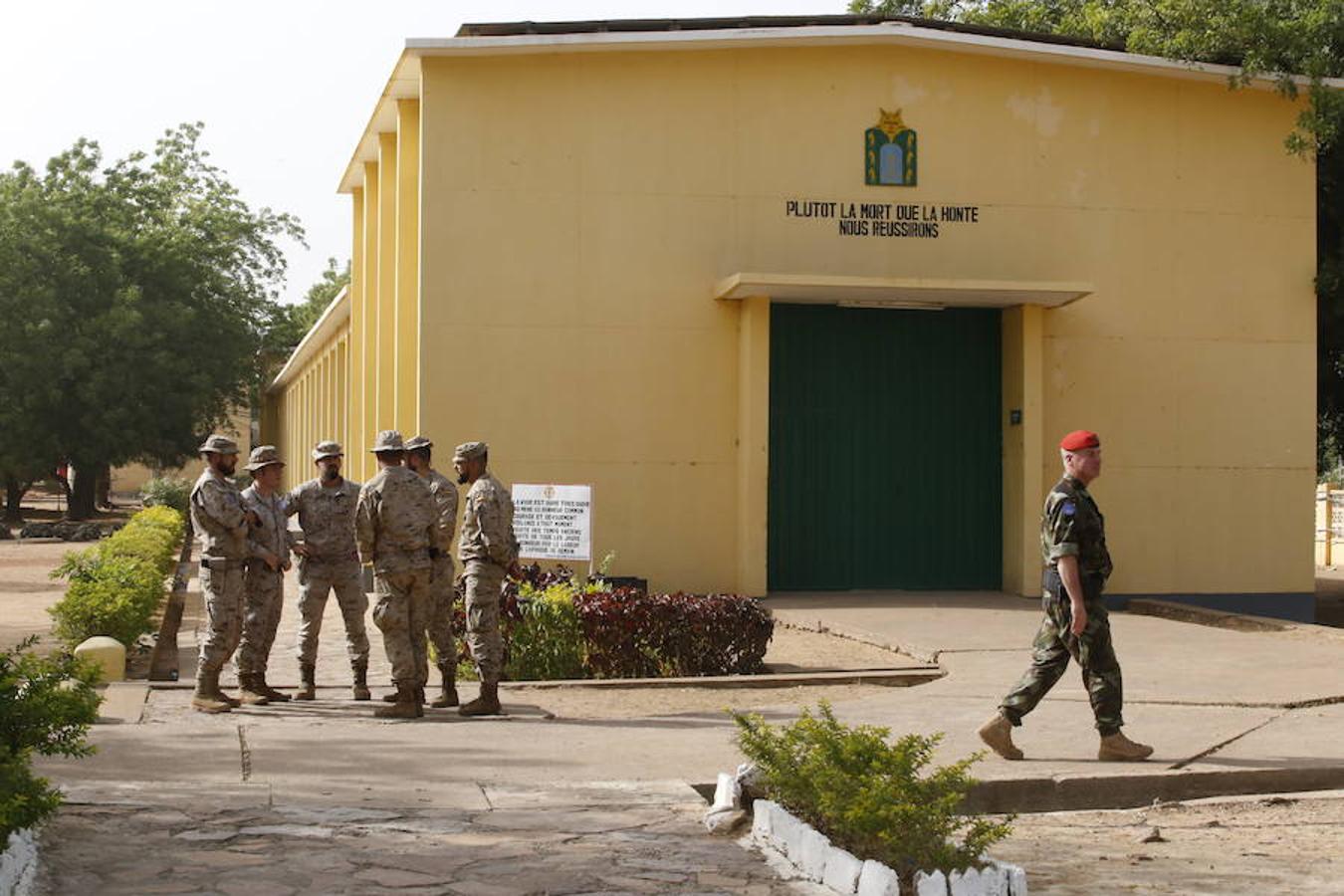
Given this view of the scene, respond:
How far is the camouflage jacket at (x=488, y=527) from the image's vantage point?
1088cm

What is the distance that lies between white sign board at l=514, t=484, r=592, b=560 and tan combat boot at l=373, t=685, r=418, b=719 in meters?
4.80

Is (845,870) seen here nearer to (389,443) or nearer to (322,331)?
(389,443)

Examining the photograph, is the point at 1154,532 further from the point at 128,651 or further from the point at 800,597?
the point at 128,651

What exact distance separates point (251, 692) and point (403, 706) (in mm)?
1454

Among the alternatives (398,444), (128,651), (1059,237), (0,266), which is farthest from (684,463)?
(0,266)

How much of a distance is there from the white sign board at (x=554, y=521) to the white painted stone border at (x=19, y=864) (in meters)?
9.09

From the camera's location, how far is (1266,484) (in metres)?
19.5

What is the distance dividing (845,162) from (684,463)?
3.83 m

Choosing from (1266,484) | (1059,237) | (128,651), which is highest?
(1059,237)

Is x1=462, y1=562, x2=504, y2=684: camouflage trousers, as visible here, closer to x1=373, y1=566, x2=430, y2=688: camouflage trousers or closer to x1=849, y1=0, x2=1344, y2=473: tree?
x1=373, y1=566, x2=430, y2=688: camouflage trousers

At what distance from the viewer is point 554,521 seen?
51.3 feet

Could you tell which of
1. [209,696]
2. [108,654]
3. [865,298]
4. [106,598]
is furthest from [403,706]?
[865,298]

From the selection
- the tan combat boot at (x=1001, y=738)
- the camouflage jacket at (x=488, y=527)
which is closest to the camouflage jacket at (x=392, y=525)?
the camouflage jacket at (x=488, y=527)

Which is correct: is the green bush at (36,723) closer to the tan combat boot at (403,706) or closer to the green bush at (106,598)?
the tan combat boot at (403,706)
